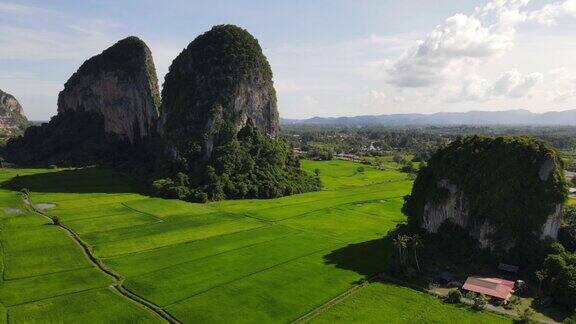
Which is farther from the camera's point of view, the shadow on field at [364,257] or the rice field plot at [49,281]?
the shadow on field at [364,257]

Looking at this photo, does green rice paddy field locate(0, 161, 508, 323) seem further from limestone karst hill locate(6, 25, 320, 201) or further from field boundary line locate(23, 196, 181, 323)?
limestone karst hill locate(6, 25, 320, 201)

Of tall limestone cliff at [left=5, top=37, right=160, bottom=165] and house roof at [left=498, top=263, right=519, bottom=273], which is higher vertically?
tall limestone cliff at [left=5, top=37, right=160, bottom=165]

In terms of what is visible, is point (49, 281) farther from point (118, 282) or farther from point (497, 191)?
point (497, 191)

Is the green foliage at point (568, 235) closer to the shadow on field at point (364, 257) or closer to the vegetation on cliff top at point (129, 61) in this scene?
the shadow on field at point (364, 257)

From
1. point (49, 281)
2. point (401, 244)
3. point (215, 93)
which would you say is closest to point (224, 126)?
point (215, 93)

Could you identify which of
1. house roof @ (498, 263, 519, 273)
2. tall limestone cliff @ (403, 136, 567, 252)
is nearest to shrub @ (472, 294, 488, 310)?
house roof @ (498, 263, 519, 273)

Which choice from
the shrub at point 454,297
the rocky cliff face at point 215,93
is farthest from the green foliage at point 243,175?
the shrub at point 454,297
